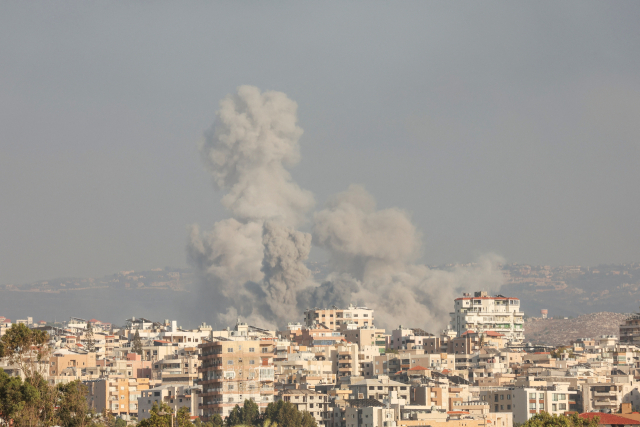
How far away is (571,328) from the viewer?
182250 mm

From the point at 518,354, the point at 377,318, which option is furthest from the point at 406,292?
the point at 518,354

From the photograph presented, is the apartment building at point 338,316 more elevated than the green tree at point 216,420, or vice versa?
the apartment building at point 338,316

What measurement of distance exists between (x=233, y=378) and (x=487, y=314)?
6691 centimetres

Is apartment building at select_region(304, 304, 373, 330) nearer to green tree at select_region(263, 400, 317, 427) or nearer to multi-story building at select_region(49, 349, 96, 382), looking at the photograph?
multi-story building at select_region(49, 349, 96, 382)

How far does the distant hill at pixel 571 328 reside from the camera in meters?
172

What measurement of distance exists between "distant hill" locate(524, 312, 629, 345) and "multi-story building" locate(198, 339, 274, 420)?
9810 centimetres

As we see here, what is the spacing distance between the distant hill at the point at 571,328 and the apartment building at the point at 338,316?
43003 mm

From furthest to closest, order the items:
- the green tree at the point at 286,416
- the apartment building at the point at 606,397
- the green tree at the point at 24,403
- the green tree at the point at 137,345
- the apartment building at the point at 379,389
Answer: the green tree at the point at 137,345
the apartment building at the point at 606,397
the apartment building at the point at 379,389
the green tree at the point at 286,416
the green tree at the point at 24,403

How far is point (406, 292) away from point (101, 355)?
44003 mm

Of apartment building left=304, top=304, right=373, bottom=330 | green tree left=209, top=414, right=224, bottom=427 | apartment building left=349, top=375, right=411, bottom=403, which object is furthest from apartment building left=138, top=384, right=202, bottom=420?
apartment building left=304, top=304, right=373, bottom=330

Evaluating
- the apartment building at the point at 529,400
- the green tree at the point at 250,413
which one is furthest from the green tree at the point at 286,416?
the apartment building at the point at 529,400

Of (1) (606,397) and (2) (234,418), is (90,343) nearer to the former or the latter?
(2) (234,418)

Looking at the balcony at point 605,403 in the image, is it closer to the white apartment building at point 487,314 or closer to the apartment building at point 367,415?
the apartment building at point 367,415

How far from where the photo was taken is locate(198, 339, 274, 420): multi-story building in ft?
239
